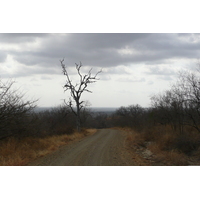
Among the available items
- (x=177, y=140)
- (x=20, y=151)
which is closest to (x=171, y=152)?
(x=177, y=140)

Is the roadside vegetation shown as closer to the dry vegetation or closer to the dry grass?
the dry vegetation

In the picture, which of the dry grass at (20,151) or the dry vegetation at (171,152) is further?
the dry vegetation at (171,152)

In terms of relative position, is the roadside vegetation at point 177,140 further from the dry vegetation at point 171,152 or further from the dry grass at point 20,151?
the dry grass at point 20,151

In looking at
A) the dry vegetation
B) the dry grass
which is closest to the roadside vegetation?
the dry vegetation

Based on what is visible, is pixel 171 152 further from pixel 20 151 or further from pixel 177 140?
pixel 20 151

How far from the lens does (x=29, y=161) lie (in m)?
10.6

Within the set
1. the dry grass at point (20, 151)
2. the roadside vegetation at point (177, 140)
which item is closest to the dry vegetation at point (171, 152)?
the roadside vegetation at point (177, 140)

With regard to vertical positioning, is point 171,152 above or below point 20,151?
below

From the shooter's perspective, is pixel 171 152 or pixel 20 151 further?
pixel 171 152

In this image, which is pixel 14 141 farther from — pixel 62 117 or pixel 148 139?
pixel 62 117

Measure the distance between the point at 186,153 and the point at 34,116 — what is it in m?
11.2

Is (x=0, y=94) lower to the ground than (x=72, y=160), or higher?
higher

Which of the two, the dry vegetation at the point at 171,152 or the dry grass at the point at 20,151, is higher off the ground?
the dry grass at the point at 20,151

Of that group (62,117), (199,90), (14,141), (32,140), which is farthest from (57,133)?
(199,90)
